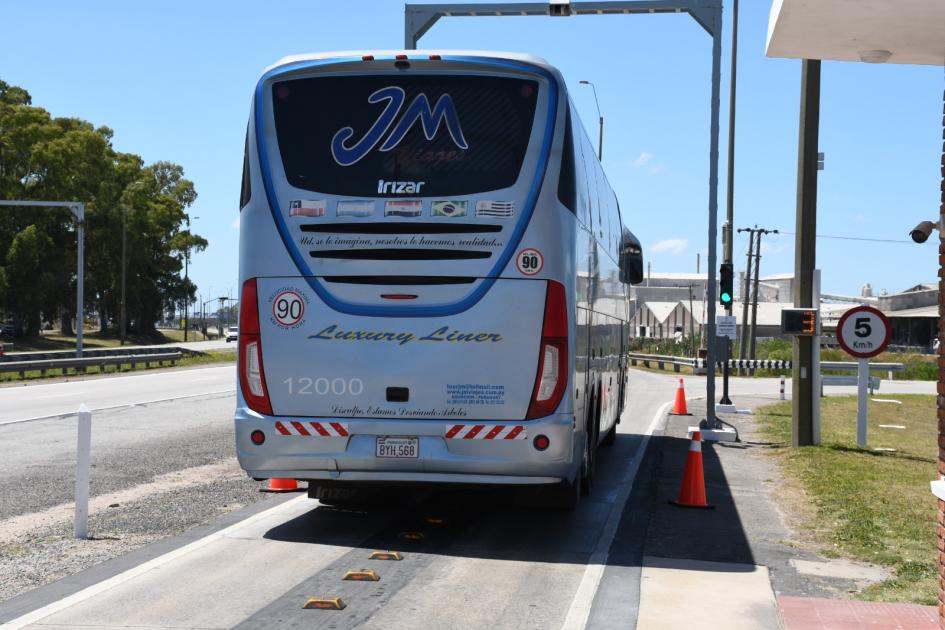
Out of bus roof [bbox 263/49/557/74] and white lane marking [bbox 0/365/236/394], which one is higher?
bus roof [bbox 263/49/557/74]

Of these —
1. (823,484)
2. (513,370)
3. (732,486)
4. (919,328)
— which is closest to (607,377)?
(732,486)

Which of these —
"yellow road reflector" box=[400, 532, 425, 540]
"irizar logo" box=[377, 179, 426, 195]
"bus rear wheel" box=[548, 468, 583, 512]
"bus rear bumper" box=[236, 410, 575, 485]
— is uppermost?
"irizar logo" box=[377, 179, 426, 195]

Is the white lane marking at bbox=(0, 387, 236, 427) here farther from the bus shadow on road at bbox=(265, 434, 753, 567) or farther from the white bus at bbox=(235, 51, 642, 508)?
the white bus at bbox=(235, 51, 642, 508)

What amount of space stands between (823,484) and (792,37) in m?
7.86

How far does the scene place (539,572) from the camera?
26.6ft

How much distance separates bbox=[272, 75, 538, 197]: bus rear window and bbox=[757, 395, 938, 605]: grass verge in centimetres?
419

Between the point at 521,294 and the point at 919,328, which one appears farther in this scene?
the point at 919,328

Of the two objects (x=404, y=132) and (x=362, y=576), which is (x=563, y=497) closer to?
(x=362, y=576)

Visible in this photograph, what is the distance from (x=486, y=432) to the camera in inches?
343

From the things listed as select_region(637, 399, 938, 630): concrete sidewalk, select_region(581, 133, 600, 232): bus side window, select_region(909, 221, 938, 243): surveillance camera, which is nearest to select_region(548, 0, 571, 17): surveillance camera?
select_region(581, 133, 600, 232): bus side window

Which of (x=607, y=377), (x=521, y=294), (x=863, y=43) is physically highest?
(x=863, y=43)

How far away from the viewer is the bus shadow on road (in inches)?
352

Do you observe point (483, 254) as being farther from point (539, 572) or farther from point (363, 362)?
point (539, 572)

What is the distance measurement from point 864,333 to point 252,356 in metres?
11.1
